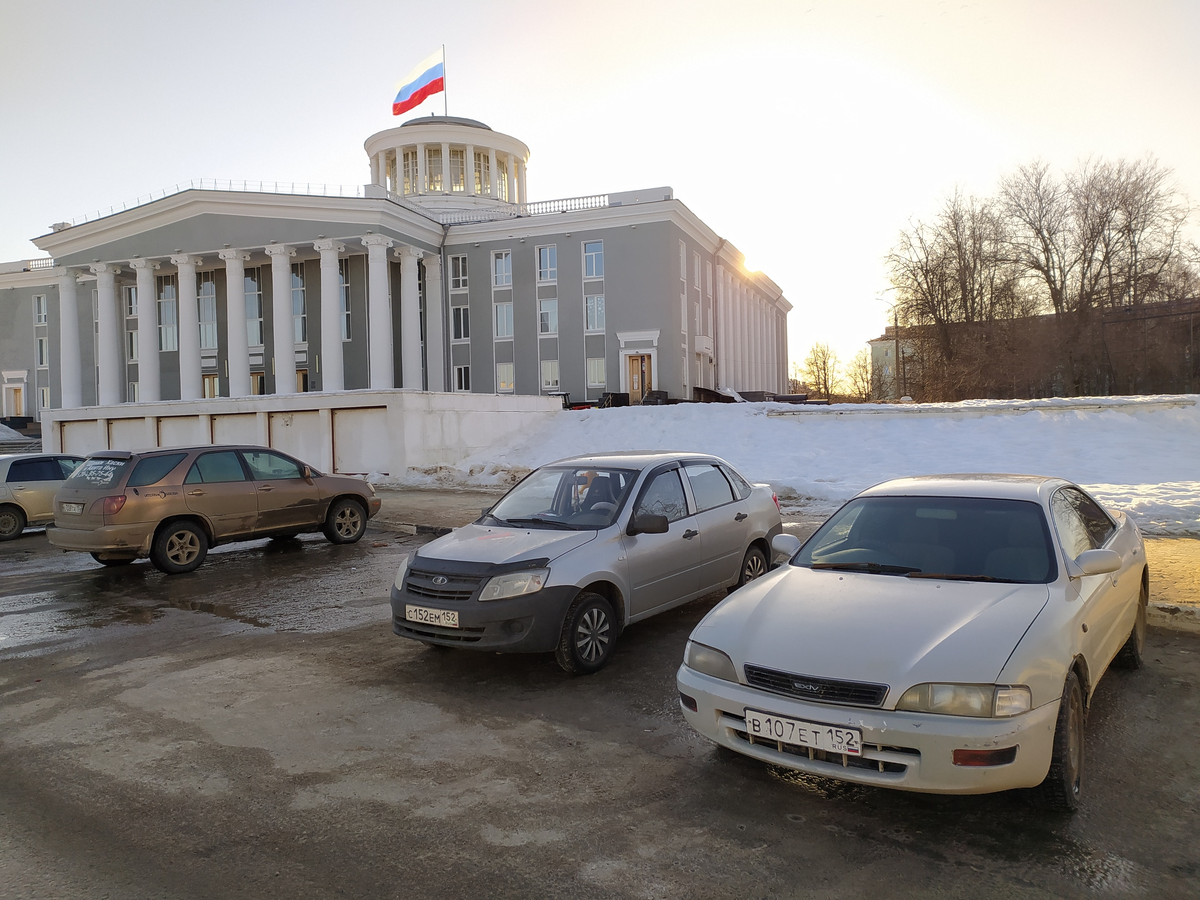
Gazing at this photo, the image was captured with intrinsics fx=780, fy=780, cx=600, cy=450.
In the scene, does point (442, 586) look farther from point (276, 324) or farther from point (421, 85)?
point (421, 85)

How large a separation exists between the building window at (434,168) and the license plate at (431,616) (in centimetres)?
5396

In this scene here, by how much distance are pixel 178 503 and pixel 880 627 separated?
32.0ft

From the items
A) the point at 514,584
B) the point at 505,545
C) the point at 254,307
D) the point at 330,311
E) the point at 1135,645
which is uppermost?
the point at 254,307

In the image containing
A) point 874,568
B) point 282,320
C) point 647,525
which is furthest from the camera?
point 282,320

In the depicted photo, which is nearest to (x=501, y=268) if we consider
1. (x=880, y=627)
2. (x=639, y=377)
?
(x=639, y=377)

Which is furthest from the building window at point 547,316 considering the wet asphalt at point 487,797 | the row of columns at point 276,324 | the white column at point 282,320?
the wet asphalt at point 487,797

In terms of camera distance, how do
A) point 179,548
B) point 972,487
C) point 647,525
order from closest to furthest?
point 972,487 → point 647,525 → point 179,548

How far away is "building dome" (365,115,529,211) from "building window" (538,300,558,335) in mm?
14720

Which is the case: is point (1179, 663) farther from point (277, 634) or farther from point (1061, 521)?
point (277, 634)

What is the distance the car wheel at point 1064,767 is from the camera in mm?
3477

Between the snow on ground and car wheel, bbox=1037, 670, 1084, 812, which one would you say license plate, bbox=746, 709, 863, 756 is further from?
the snow on ground

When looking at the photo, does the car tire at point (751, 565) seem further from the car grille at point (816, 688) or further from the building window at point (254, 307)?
the building window at point (254, 307)

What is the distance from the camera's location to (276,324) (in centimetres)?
4031

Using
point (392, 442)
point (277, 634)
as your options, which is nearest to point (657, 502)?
point (277, 634)
